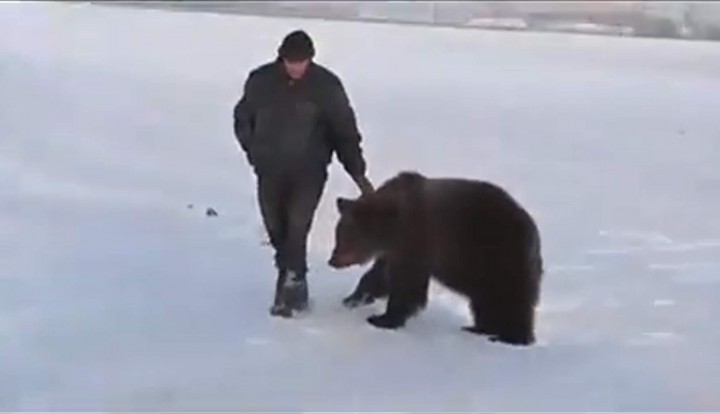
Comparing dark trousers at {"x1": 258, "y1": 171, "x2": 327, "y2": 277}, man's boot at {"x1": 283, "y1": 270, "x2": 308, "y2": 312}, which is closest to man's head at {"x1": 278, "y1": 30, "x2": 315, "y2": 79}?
dark trousers at {"x1": 258, "y1": 171, "x2": 327, "y2": 277}

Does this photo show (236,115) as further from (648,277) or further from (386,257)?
(648,277)

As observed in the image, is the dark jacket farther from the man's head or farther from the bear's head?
the bear's head

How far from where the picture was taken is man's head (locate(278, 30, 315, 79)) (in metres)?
7.09

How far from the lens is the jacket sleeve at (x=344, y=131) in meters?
7.30

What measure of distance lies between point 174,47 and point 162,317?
1373 cm

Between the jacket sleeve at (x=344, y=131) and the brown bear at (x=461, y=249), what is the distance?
0.20 m

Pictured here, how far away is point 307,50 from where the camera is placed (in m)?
7.11

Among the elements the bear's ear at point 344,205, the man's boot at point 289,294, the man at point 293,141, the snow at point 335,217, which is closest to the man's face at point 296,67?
the man at point 293,141

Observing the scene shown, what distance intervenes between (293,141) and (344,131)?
10.3 inches

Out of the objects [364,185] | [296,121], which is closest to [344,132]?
[296,121]

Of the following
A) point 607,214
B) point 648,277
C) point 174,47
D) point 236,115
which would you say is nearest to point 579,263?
point 648,277

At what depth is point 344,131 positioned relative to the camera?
24.2ft

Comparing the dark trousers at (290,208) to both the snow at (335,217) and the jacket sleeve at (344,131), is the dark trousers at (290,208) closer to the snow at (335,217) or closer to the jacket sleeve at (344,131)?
the jacket sleeve at (344,131)

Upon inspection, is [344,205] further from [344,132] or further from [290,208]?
[344,132]
